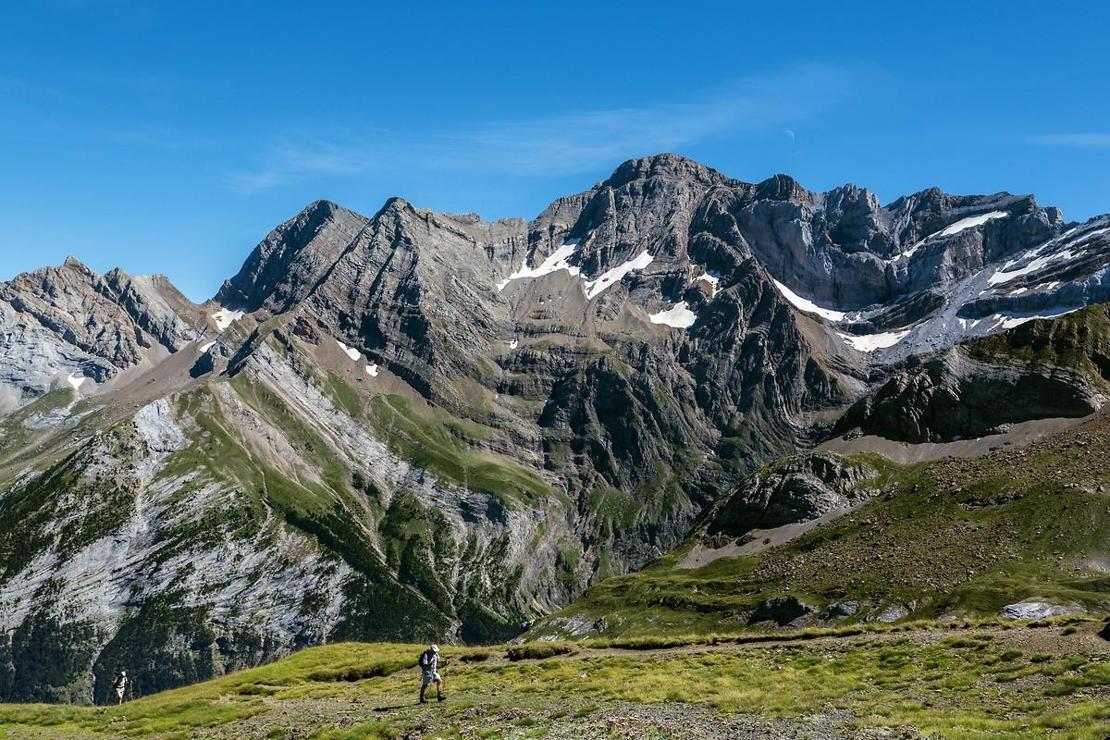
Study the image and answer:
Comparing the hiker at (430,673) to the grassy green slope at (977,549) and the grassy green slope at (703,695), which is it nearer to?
the grassy green slope at (703,695)

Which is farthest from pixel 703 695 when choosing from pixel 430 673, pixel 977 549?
pixel 977 549

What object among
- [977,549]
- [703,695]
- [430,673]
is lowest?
[977,549]

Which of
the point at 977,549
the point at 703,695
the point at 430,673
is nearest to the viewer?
the point at 703,695

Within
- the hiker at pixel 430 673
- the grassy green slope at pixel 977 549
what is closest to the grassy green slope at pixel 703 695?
the hiker at pixel 430 673

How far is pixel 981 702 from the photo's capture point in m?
32.4

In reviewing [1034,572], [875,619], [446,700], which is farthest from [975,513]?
[446,700]

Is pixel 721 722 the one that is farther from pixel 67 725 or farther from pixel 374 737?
pixel 67 725

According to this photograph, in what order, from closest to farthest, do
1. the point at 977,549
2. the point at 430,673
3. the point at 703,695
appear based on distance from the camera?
the point at 703,695 → the point at 430,673 → the point at 977,549

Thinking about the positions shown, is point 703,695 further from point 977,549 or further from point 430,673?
point 977,549

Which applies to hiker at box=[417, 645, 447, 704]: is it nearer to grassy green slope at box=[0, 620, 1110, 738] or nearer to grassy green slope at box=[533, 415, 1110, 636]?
grassy green slope at box=[0, 620, 1110, 738]

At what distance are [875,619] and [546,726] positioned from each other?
131m

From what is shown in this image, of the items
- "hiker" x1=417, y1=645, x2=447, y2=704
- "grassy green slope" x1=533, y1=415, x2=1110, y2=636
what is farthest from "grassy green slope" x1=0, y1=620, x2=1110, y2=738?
"grassy green slope" x1=533, y1=415, x2=1110, y2=636

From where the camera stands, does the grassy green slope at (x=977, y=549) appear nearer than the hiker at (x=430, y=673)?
No

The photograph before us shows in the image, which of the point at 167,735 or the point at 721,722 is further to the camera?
the point at 167,735
